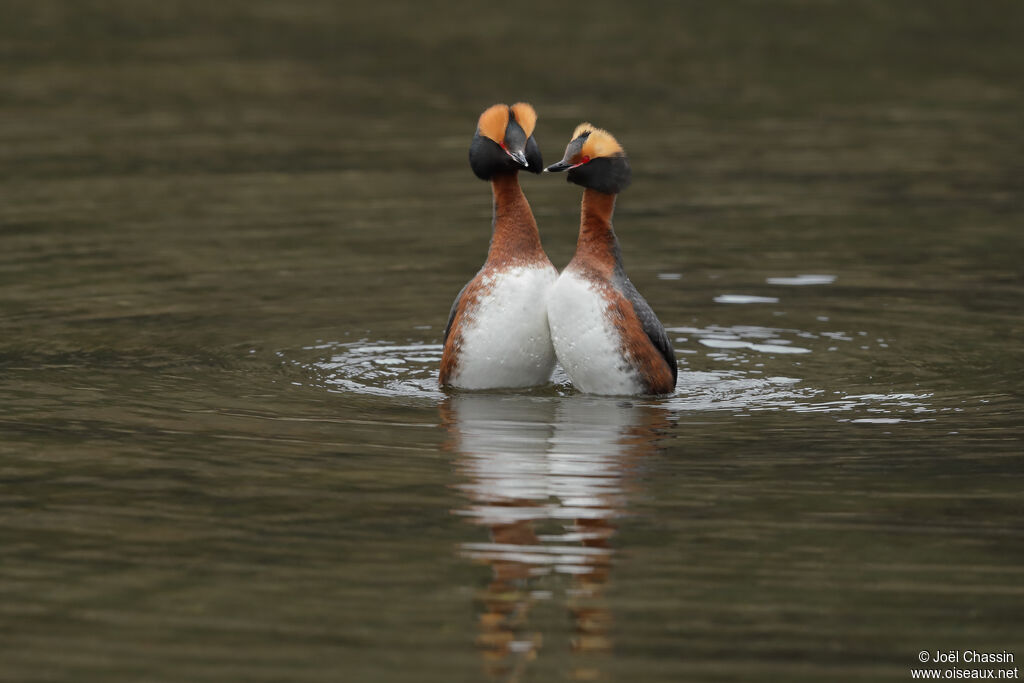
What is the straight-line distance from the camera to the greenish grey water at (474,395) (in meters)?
6.58

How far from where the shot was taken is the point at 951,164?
65.7 ft

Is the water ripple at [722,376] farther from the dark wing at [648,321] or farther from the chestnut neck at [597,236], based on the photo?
the chestnut neck at [597,236]

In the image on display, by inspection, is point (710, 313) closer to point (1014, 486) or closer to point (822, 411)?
point (822, 411)

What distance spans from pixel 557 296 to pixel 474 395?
91 cm

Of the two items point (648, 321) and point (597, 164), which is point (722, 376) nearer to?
point (648, 321)

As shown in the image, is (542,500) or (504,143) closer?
(542,500)

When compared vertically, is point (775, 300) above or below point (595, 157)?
below

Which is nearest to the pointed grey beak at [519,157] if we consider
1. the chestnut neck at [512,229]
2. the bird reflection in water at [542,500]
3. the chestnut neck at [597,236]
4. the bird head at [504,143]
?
the bird head at [504,143]

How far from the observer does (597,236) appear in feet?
34.6

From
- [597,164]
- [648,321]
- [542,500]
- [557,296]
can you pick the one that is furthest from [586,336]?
[542,500]

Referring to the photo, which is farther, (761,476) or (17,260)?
(17,260)

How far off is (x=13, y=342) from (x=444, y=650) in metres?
7.17

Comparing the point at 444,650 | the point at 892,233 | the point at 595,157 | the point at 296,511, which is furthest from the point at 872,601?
the point at 892,233

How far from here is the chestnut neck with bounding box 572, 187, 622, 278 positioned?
10.5 metres
